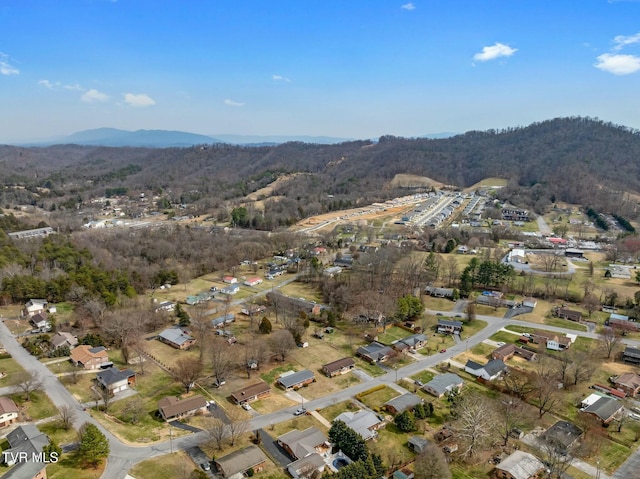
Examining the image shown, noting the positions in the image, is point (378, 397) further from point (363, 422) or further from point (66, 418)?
point (66, 418)

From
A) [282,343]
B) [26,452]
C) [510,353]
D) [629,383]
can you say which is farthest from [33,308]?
[629,383]

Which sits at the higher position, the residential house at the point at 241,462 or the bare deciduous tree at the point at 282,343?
the bare deciduous tree at the point at 282,343

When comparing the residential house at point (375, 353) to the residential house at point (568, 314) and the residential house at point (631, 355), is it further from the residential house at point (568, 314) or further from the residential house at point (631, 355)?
the residential house at point (568, 314)

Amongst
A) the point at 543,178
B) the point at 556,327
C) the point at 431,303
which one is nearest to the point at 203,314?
the point at 431,303

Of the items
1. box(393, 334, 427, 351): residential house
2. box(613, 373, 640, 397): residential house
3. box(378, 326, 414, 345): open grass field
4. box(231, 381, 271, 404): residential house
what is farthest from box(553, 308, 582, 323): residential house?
box(231, 381, 271, 404): residential house

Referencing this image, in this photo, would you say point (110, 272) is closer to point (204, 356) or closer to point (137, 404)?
point (204, 356)

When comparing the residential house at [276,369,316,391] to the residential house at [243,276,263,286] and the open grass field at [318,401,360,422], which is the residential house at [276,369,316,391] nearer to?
the open grass field at [318,401,360,422]

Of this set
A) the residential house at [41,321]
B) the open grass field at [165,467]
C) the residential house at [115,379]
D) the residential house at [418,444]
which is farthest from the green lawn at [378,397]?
the residential house at [41,321]

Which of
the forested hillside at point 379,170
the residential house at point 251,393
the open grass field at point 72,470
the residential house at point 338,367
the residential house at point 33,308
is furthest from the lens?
the forested hillside at point 379,170
